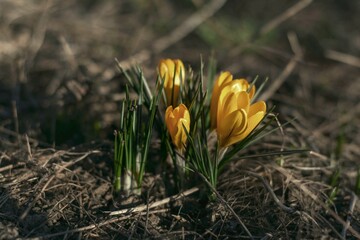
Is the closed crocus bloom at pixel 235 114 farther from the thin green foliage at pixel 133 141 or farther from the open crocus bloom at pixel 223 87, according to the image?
the thin green foliage at pixel 133 141

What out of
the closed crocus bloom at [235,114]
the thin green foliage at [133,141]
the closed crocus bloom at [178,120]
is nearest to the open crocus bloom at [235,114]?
the closed crocus bloom at [235,114]

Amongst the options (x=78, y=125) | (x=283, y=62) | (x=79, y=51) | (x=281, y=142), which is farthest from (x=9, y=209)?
(x=283, y=62)

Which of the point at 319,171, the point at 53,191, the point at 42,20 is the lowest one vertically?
the point at 319,171

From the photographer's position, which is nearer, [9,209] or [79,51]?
[9,209]

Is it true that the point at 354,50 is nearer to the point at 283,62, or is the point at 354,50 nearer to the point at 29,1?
the point at 283,62

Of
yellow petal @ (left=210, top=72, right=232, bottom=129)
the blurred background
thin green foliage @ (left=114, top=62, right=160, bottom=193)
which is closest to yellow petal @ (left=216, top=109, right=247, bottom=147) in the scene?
yellow petal @ (left=210, top=72, right=232, bottom=129)

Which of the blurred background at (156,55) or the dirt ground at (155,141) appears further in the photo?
the blurred background at (156,55)

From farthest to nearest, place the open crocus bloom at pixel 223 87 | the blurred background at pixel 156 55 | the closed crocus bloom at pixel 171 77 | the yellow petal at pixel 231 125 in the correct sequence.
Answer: the blurred background at pixel 156 55
the closed crocus bloom at pixel 171 77
the open crocus bloom at pixel 223 87
the yellow petal at pixel 231 125

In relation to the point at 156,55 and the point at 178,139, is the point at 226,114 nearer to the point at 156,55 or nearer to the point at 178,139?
the point at 178,139

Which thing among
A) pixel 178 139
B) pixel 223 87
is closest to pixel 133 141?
pixel 178 139
